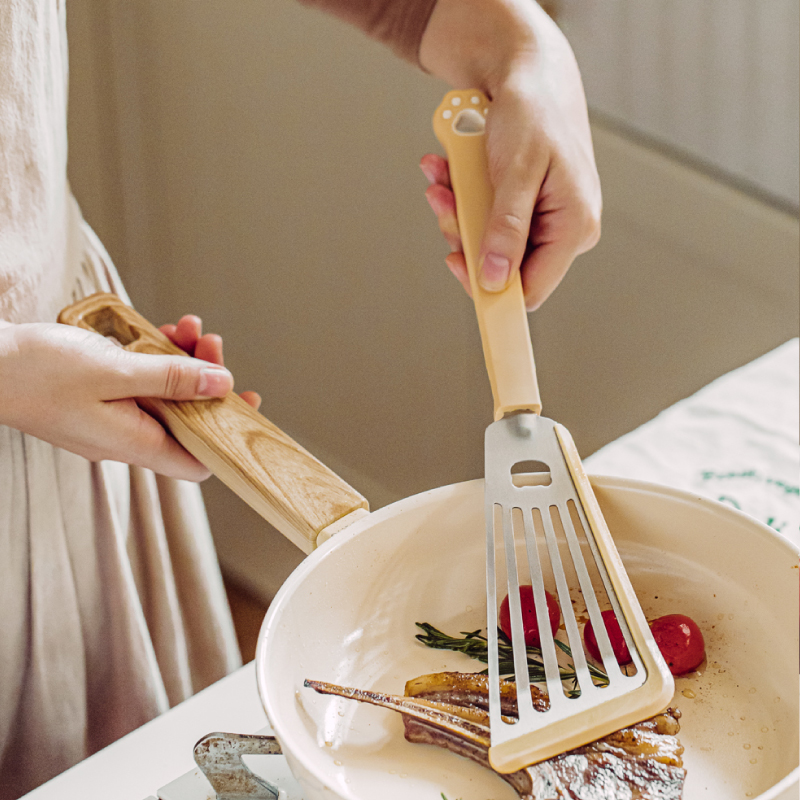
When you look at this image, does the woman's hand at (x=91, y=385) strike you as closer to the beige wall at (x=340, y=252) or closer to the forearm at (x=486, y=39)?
the forearm at (x=486, y=39)

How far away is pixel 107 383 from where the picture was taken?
0.51 meters

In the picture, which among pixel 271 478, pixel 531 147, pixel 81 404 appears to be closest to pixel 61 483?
pixel 81 404

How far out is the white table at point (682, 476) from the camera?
0.41 m

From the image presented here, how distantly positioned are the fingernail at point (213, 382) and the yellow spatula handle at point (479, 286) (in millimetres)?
152

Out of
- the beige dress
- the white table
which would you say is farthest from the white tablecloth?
the beige dress

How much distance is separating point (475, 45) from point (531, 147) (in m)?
0.13

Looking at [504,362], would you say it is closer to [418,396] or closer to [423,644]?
[423,644]

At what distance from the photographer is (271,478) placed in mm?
436

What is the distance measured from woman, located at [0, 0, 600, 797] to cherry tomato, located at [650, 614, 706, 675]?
0.19 m

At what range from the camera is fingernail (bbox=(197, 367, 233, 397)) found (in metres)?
0.51

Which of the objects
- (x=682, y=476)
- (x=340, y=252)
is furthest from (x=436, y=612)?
(x=340, y=252)

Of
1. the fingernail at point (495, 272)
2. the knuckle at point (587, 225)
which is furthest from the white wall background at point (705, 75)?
the fingernail at point (495, 272)

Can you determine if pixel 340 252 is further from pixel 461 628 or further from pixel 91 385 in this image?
pixel 461 628

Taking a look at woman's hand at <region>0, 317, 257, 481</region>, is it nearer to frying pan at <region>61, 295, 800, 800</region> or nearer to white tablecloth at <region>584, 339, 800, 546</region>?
frying pan at <region>61, 295, 800, 800</region>
